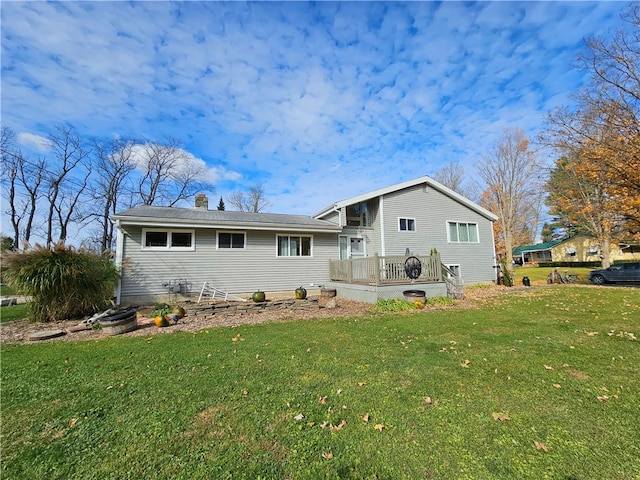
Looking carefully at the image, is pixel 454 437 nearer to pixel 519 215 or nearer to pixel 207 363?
pixel 207 363

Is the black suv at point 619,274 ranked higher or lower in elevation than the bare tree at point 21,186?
lower

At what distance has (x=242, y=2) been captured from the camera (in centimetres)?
771

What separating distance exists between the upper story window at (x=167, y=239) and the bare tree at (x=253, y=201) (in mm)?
25386

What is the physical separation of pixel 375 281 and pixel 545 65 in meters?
10.7

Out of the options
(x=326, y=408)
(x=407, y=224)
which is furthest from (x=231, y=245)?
(x=326, y=408)

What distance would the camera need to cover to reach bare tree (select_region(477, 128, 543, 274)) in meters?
23.6

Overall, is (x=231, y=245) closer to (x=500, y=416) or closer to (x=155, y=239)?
(x=155, y=239)

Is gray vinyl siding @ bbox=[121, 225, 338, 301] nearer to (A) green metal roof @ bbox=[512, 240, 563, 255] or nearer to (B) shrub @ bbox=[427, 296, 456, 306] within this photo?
(B) shrub @ bbox=[427, 296, 456, 306]

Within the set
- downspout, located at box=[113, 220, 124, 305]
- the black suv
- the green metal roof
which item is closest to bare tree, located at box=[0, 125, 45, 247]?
downspout, located at box=[113, 220, 124, 305]

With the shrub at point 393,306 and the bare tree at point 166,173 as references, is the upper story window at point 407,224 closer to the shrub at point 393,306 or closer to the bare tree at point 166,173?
the shrub at point 393,306

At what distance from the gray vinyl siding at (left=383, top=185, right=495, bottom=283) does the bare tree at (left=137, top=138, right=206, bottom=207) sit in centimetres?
2350

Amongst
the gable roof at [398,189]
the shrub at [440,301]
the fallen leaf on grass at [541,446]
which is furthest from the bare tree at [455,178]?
the fallen leaf on grass at [541,446]

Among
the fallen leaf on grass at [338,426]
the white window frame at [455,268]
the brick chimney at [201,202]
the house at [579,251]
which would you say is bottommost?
the fallen leaf on grass at [338,426]

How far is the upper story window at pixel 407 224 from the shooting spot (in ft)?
48.6
